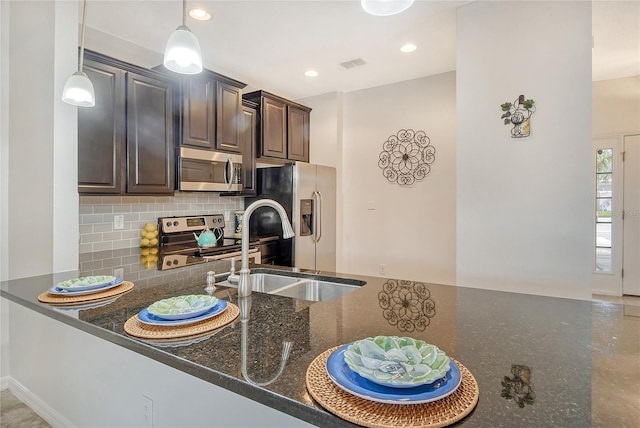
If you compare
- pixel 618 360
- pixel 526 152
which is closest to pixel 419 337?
pixel 618 360

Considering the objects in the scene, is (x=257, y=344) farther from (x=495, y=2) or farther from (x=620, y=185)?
(x=620, y=185)

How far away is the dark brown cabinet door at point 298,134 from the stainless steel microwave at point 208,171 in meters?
0.86

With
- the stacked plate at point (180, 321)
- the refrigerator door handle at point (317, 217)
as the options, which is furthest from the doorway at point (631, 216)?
the stacked plate at point (180, 321)

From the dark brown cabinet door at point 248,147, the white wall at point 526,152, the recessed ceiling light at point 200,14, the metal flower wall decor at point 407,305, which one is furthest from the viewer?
the dark brown cabinet door at point 248,147

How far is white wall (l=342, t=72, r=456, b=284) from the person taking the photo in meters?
3.77

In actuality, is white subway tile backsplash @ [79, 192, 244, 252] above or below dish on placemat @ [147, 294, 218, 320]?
above

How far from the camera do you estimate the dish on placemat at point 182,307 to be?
1.04m

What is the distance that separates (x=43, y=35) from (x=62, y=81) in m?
0.33

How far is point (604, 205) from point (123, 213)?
5.58 metres

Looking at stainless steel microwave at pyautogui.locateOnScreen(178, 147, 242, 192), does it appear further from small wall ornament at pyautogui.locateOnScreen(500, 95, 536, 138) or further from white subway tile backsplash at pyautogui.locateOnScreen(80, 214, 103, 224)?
small wall ornament at pyautogui.locateOnScreen(500, 95, 536, 138)

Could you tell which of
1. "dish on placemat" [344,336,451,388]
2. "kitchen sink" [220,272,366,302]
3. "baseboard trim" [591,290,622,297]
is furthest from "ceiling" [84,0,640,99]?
"baseboard trim" [591,290,622,297]

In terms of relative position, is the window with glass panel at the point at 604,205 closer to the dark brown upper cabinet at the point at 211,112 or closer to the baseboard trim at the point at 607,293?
the baseboard trim at the point at 607,293

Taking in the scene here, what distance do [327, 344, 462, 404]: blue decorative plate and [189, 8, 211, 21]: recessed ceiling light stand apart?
263cm

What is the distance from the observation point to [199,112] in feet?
10.1
